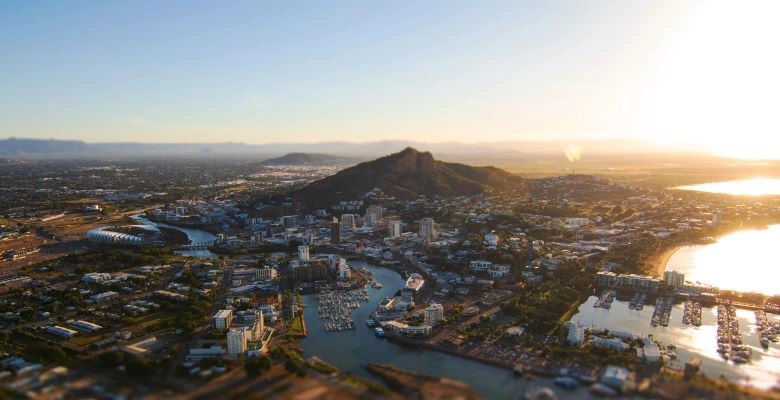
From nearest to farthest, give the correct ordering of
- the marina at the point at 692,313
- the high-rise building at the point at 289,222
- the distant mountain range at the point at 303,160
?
the marina at the point at 692,313
the high-rise building at the point at 289,222
the distant mountain range at the point at 303,160

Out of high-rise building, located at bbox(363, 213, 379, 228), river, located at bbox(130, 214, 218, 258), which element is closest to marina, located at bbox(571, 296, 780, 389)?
high-rise building, located at bbox(363, 213, 379, 228)

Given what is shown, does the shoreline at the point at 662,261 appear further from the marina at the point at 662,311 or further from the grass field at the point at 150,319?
the grass field at the point at 150,319

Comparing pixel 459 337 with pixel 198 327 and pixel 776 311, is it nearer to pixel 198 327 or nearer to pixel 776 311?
pixel 198 327

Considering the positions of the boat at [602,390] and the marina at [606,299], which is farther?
the marina at [606,299]

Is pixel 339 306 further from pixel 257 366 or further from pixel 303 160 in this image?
pixel 303 160

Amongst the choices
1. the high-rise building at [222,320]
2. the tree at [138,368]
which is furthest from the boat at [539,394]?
the high-rise building at [222,320]

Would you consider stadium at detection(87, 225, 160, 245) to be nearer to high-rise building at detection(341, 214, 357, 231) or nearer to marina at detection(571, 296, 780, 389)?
high-rise building at detection(341, 214, 357, 231)

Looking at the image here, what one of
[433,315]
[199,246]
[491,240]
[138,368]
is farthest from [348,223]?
[138,368]
